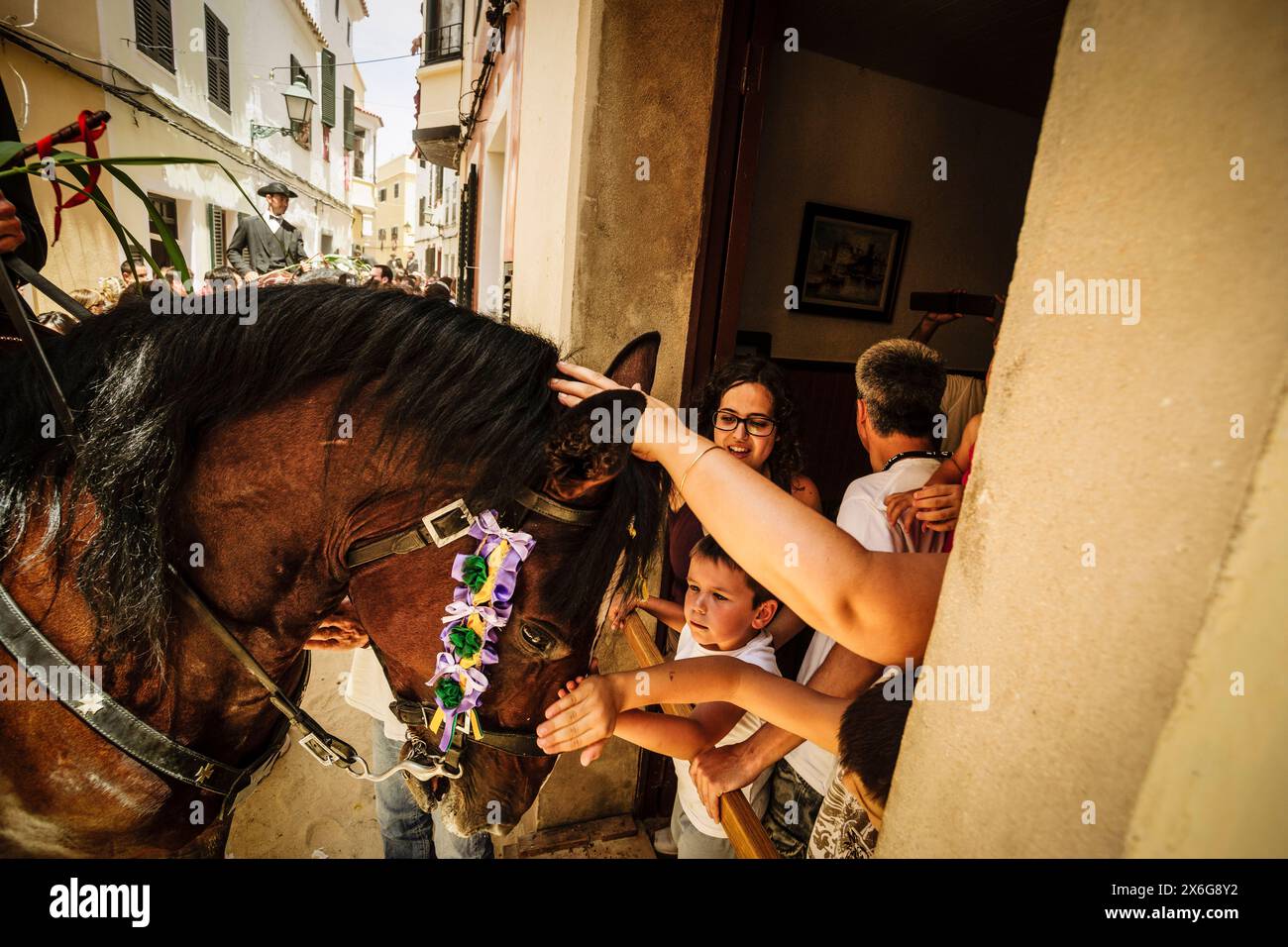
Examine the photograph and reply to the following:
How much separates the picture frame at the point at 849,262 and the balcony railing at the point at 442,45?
1041cm

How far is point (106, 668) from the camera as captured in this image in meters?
1.10

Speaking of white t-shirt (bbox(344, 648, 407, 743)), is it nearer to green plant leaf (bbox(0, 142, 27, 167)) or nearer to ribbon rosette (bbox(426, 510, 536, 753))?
ribbon rosette (bbox(426, 510, 536, 753))

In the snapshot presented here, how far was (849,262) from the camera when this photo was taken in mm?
3920

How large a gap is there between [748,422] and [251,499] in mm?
1689

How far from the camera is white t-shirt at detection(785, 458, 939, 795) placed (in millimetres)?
1766

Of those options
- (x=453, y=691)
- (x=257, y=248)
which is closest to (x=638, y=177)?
Answer: (x=453, y=691)

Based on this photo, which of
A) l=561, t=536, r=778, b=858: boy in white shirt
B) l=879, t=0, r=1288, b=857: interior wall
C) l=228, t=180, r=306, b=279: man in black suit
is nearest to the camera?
l=879, t=0, r=1288, b=857: interior wall

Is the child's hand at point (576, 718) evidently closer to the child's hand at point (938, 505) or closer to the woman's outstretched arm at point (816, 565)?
the woman's outstretched arm at point (816, 565)

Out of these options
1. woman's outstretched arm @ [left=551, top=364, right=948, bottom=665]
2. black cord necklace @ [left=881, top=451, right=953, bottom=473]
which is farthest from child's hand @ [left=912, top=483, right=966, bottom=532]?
woman's outstretched arm @ [left=551, top=364, right=948, bottom=665]

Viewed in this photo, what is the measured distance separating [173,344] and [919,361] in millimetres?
2175

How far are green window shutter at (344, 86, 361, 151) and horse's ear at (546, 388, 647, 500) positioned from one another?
73.2 feet
